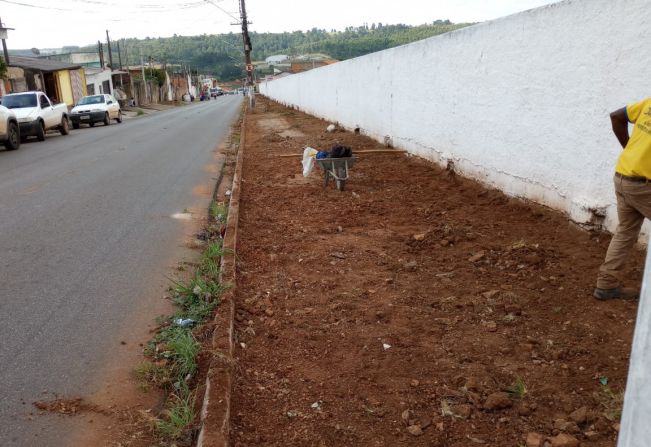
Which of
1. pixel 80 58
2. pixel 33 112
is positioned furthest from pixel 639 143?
pixel 80 58

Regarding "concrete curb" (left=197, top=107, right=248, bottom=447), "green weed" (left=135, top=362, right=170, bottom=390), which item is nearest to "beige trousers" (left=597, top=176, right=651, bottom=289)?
"concrete curb" (left=197, top=107, right=248, bottom=447)

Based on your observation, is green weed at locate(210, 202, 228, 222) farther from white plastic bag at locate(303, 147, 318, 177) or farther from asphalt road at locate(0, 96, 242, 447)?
white plastic bag at locate(303, 147, 318, 177)

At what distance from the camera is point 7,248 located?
5.86 m

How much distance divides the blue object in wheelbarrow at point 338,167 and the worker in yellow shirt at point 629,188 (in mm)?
4561

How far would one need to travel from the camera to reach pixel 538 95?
19.5ft

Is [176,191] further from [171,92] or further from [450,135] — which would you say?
[171,92]

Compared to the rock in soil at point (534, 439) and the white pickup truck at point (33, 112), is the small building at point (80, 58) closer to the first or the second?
the white pickup truck at point (33, 112)

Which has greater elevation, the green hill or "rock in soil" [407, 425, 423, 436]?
the green hill

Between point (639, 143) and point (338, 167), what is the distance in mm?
4972

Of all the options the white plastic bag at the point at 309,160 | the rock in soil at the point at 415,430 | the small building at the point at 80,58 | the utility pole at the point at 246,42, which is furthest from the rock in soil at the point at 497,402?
the small building at the point at 80,58

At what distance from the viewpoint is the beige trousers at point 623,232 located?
145 inches

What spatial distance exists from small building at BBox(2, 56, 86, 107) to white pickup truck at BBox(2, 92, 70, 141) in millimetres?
9858

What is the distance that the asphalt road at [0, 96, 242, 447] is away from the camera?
3.28m

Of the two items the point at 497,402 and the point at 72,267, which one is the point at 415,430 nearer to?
the point at 497,402
